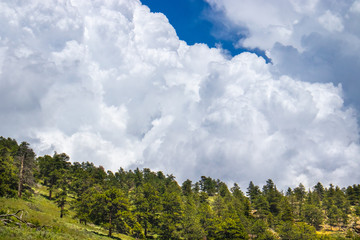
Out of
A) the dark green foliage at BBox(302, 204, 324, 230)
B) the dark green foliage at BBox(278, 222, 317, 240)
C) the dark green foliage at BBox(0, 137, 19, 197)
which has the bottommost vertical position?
the dark green foliage at BBox(278, 222, 317, 240)

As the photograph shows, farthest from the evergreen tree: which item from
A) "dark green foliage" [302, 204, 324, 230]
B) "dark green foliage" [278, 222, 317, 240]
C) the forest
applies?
"dark green foliage" [302, 204, 324, 230]

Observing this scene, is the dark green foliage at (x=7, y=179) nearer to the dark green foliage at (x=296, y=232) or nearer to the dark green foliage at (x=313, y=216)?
the dark green foliage at (x=296, y=232)

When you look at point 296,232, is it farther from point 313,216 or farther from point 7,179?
point 7,179

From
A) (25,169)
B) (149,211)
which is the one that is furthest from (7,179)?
(149,211)

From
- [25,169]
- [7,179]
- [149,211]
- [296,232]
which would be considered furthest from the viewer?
[296,232]

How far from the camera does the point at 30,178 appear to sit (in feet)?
229

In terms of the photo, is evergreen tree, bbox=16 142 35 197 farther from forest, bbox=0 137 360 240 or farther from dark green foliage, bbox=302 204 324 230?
dark green foliage, bbox=302 204 324 230

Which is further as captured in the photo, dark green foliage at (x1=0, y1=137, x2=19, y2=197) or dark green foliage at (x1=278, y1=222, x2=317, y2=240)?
dark green foliage at (x1=278, y1=222, x2=317, y2=240)

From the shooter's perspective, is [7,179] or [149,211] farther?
[149,211]

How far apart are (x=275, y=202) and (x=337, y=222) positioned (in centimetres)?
2965

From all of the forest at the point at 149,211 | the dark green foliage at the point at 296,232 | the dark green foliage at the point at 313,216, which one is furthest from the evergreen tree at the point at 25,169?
the dark green foliage at the point at 313,216

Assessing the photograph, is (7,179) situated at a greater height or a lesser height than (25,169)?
lesser

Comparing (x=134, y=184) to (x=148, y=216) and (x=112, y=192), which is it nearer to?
(x=148, y=216)

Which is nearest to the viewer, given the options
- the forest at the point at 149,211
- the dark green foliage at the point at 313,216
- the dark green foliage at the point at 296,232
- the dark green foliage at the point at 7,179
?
the dark green foliage at the point at 7,179
